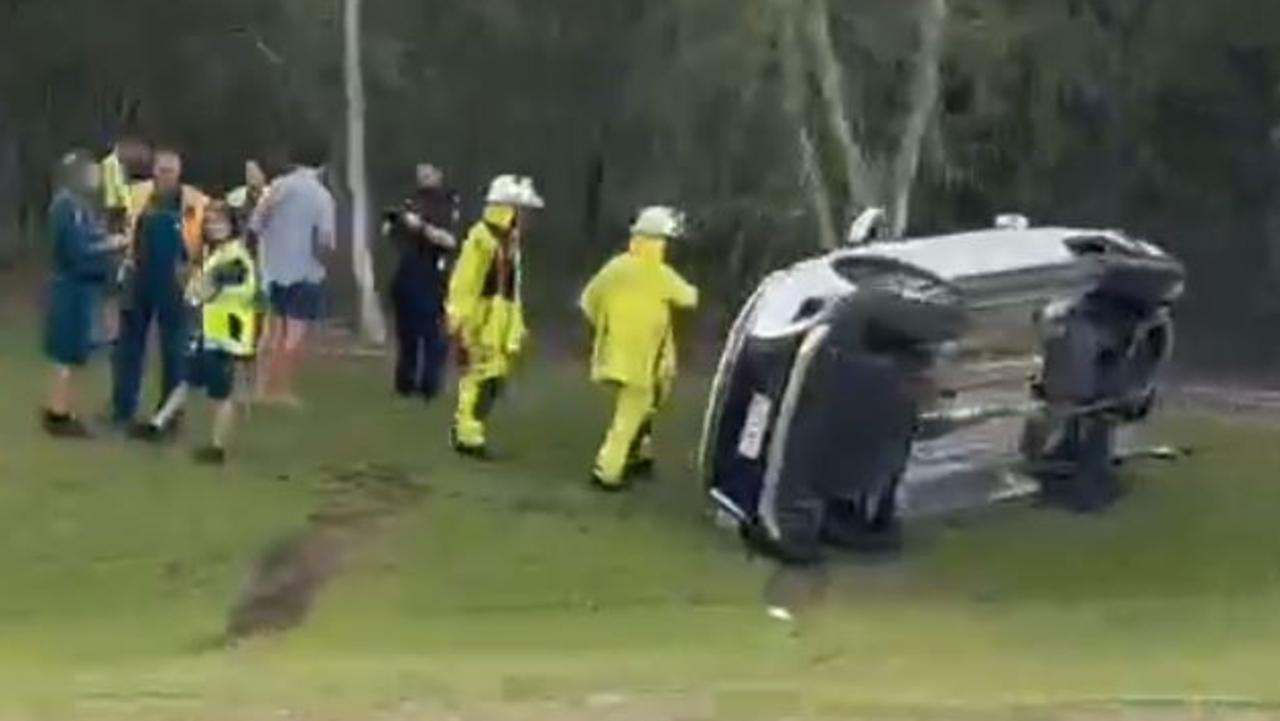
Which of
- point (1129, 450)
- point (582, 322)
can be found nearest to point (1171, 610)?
point (1129, 450)

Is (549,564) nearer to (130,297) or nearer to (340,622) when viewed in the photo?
(340,622)

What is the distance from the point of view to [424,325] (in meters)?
20.1

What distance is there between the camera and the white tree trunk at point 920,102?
83.9ft

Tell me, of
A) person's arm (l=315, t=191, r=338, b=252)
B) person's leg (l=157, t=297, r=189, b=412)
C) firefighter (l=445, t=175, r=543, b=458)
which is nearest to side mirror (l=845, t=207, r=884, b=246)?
firefighter (l=445, t=175, r=543, b=458)

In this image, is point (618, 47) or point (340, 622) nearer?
point (340, 622)

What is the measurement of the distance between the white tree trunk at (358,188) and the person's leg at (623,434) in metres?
9.64

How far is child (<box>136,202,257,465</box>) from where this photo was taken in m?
17.0

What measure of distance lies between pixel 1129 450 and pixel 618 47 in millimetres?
14946

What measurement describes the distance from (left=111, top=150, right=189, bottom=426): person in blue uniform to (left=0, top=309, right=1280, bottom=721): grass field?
534 millimetres

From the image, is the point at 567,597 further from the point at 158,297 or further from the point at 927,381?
the point at 158,297

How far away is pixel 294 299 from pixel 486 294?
2287 millimetres

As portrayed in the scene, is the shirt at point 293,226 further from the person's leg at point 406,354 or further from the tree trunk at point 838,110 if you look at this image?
the tree trunk at point 838,110

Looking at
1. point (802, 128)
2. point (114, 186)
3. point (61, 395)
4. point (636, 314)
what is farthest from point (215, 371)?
point (802, 128)

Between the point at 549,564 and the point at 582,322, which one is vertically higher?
the point at 549,564
